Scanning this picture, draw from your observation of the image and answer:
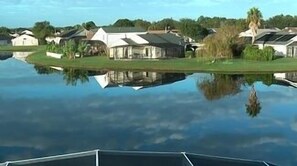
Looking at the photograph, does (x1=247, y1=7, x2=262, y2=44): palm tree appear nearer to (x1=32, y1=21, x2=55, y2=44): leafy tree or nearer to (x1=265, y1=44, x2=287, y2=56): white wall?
(x1=265, y1=44, x2=287, y2=56): white wall

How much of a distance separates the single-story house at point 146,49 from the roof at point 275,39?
10506 millimetres

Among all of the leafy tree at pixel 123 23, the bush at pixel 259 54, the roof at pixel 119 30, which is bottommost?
the bush at pixel 259 54

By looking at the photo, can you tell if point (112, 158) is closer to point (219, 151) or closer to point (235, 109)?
point (219, 151)

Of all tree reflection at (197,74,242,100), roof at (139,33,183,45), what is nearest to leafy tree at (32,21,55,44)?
roof at (139,33,183,45)

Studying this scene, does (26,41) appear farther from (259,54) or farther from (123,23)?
(259,54)

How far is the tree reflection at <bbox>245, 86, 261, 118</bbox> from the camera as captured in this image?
2230 centimetres

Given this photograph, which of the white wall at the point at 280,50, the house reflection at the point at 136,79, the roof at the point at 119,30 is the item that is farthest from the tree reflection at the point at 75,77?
the roof at the point at 119,30

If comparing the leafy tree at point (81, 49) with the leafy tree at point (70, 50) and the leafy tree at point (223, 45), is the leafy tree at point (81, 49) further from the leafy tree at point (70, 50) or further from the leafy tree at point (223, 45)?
the leafy tree at point (223, 45)

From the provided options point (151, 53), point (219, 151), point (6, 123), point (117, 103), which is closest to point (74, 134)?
point (6, 123)

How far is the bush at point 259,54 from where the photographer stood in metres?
49.6

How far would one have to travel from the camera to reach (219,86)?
108 feet

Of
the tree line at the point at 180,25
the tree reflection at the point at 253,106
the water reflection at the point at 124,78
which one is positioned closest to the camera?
the tree reflection at the point at 253,106

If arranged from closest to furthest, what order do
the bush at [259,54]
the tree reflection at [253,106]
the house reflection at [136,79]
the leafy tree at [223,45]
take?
the tree reflection at [253,106]
the house reflection at [136,79]
the bush at [259,54]
the leafy tree at [223,45]

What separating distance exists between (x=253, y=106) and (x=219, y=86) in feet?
27.6
